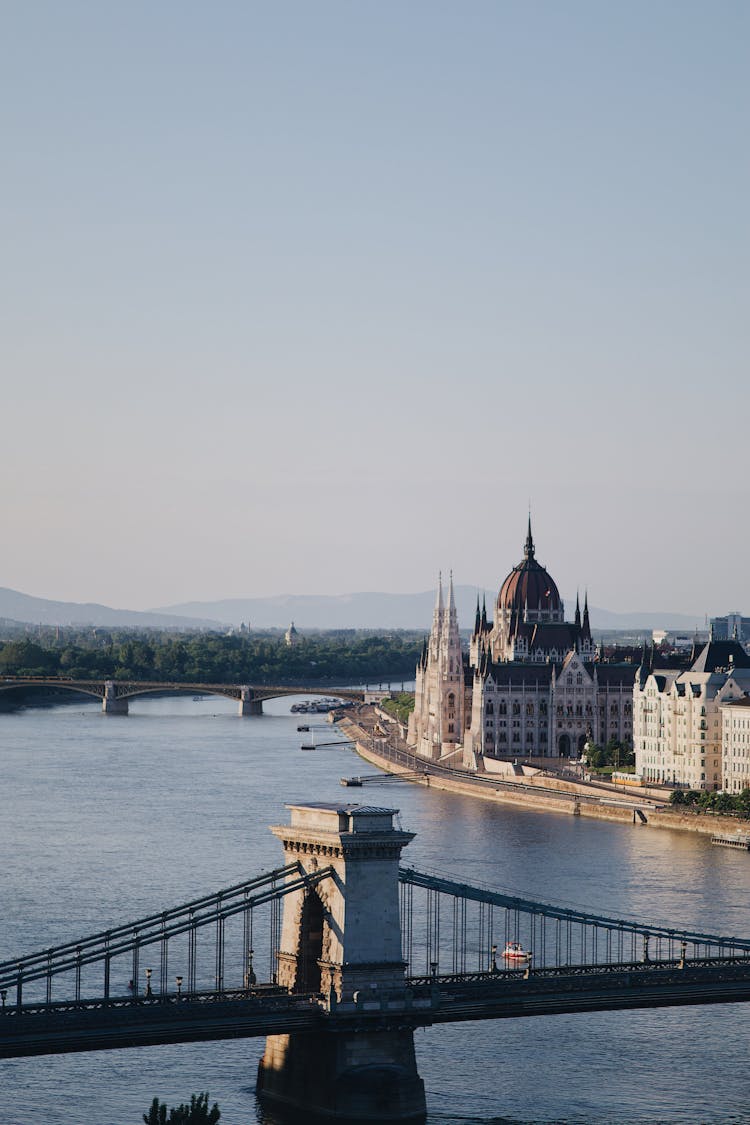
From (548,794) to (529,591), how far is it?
3377 centimetres

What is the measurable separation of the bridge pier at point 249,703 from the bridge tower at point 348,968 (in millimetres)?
96133

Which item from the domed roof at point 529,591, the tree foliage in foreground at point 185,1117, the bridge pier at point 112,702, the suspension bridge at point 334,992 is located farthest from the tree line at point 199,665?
the tree foliage in foreground at point 185,1117

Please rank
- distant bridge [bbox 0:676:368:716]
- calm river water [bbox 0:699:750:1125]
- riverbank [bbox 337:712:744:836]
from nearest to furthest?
calm river water [bbox 0:699:750:1125] → riverbank [bbox 337:712:744:836] → distant bridge [bbox 0:676:368:716]

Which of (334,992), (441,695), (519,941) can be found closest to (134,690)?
(441,695)

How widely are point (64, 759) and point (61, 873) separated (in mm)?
34264

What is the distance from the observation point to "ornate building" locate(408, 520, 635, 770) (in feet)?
313

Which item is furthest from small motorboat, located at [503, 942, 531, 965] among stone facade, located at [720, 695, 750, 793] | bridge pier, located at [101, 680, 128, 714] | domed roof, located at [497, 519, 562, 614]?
bridge pier, located at [101, 680, 128, 714]

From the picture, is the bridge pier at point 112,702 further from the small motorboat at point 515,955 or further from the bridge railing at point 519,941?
the small motorboat at point 515,955

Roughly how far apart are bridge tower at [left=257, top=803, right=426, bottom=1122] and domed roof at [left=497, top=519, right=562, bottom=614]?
78.8 meters

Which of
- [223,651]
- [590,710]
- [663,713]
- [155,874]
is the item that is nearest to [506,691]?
[590,710]

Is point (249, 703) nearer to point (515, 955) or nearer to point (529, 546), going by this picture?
point (529, 546)

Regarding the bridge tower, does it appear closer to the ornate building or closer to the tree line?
the ornate building

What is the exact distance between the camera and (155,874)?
5141 cm

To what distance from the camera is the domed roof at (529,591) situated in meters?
110
